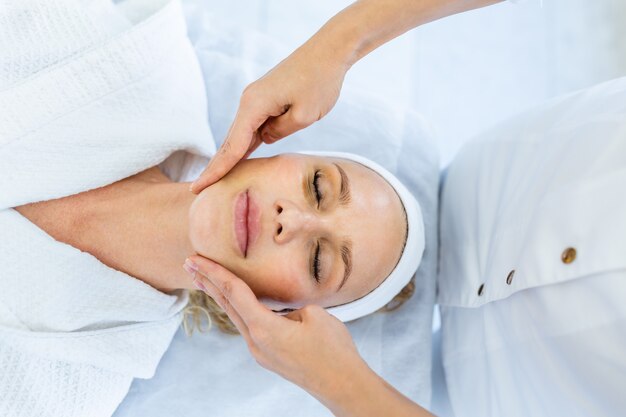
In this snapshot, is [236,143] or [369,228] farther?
Answer: [369,228]

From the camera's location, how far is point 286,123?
118 centimetres

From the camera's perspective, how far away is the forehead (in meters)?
1.24

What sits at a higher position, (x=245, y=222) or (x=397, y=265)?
(x=245, y=222)

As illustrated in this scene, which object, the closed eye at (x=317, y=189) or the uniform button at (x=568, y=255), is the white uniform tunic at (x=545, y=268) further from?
the closed eye at (x=317, y=189)

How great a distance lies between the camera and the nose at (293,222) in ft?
3.77

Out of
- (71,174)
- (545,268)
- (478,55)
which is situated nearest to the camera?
(545,268)

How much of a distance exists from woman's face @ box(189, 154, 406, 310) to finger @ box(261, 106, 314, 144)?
2.1 inches

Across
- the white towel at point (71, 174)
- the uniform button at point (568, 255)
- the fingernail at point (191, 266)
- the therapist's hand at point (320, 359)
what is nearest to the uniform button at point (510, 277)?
the uniform button at point (568, 255)

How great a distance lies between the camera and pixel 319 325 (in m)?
1.00

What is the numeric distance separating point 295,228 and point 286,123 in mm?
217

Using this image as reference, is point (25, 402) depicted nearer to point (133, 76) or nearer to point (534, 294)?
point (133, 76)

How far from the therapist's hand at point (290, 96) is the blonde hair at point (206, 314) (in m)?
0.50

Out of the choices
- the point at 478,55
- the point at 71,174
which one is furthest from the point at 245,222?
the point at 478,55

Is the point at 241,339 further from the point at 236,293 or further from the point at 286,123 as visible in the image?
the point at 286,123
